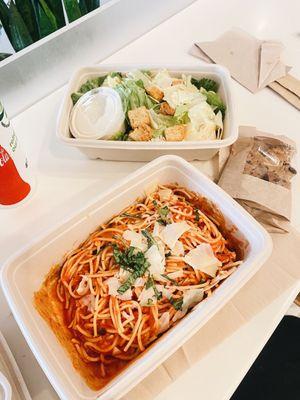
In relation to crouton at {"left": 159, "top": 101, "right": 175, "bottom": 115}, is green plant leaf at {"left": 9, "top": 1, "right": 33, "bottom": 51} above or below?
above

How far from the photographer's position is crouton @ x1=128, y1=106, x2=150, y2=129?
28.6 inches

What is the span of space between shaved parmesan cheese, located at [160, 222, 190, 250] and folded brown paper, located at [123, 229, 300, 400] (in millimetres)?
136

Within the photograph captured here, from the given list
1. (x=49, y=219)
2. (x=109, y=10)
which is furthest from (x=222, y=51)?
(x=49, y=219)

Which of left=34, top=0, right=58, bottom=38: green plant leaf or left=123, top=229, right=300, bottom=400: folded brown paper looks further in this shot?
left=34, top=0, right=58, bottom=38: green plant leaf

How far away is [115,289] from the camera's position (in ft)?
1.78

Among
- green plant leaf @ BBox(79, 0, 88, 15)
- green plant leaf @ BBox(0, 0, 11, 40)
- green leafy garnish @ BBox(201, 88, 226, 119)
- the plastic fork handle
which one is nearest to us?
the plastic fork handle

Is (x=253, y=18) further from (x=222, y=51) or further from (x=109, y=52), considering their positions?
(x=109, y=52)

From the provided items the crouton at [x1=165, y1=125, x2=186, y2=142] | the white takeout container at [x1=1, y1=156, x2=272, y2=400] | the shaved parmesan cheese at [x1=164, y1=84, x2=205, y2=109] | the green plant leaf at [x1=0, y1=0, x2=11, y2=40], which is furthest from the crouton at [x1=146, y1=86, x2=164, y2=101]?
the green plant leaf at [x1=0, y1=0, x2=11, y2=40]

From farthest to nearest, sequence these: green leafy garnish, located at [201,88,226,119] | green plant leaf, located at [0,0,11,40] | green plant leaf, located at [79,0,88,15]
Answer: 1. green plant leaf, located at [79,0,88,15]
2. green plant leaf, located at [0,0,11,40]
3. green leafy garnish, located at [201,88,226,119]

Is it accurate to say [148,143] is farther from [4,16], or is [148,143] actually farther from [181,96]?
[4,16]

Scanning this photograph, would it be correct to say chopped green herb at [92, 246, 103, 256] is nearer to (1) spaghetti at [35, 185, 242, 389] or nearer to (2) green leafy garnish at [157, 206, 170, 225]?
(1) spaghetti at [35, 185, 242, 389]

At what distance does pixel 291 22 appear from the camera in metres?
1.06

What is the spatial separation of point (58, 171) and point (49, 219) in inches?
5.0

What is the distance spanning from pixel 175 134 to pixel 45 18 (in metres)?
0.53
